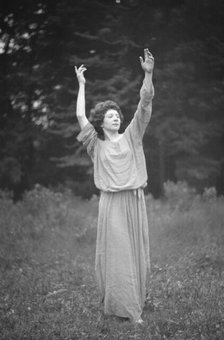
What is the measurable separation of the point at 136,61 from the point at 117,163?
8867mm

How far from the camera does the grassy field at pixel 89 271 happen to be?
14.3 ft

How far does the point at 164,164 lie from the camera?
13648 mm

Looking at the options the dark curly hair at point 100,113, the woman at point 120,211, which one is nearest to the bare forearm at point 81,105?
the woman at point 120,211

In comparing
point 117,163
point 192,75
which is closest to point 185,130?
point 192,75

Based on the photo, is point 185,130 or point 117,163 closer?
point 117,163

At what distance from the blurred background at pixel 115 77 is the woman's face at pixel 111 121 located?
7516mm

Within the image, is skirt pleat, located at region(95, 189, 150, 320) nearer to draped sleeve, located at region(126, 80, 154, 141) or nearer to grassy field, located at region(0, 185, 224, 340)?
grassy field, located at region(0, 185, 224, 340)

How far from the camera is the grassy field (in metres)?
4.35

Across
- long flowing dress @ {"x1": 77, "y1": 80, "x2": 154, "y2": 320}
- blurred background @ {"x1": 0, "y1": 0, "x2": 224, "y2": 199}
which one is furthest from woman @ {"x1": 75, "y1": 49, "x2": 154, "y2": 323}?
blurred background @ {"x1": 0, "y1": 0, "x2": 224, "y2": 199}

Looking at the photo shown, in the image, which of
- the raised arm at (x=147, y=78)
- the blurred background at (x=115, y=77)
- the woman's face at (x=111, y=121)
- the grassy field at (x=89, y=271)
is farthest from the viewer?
the blurred background at (x=115, y=77)

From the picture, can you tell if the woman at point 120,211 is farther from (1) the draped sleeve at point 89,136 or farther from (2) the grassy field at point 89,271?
(2) the grassy field at point 89,271

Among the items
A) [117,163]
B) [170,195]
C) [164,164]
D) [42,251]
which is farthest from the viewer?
[164,164]

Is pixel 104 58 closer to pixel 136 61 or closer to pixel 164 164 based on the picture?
pixel 136 61

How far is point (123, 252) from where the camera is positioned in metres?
4.34
